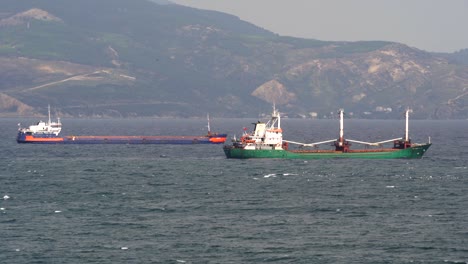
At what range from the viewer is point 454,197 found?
435ft

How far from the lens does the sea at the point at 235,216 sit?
92.1m

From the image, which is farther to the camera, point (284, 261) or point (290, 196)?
point (290, 196)

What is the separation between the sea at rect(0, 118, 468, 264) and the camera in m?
92.1

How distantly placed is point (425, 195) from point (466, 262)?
47788mm

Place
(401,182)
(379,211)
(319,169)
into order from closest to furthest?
(379,211) < (401,182) < (319,169)

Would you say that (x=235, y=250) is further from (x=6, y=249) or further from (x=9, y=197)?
(x=9, y=197)

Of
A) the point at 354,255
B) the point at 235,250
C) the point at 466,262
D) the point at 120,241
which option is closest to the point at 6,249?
the point at 120,241

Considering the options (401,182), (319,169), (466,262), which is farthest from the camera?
(319,169)

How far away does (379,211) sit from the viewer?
388ft

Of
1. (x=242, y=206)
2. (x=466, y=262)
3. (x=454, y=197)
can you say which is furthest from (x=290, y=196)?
(x=466, y=262)

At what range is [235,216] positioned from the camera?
11362 cm

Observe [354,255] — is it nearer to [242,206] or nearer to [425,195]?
[242,206]

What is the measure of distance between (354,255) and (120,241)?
75.6 feet

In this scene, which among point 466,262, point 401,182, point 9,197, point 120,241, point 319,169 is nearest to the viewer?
point 466,262
